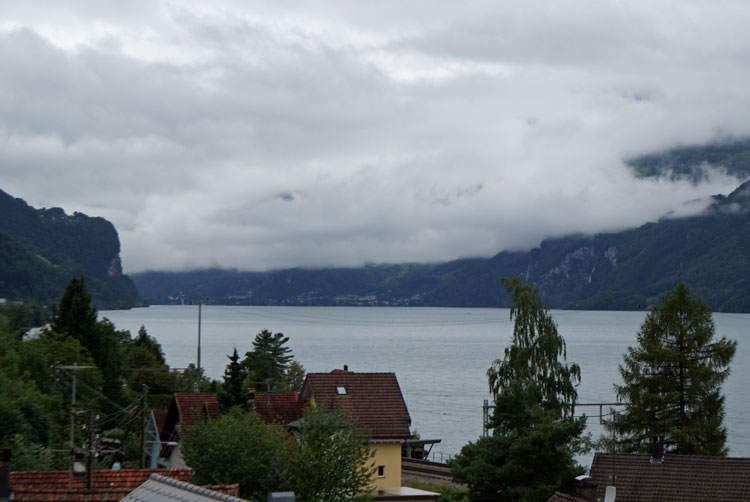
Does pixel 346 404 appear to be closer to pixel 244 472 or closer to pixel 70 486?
pixel 244 472

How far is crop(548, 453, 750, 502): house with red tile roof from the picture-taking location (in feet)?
112

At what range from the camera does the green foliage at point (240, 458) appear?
33.4 meters

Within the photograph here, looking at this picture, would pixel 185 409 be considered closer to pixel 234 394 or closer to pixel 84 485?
pixel 234 394

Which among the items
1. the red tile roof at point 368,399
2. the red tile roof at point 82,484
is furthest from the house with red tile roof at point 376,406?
Result: the red tile roof at point 82,484

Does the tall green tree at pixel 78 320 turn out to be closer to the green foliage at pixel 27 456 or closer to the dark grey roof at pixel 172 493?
the green foliage at pixel 27 456

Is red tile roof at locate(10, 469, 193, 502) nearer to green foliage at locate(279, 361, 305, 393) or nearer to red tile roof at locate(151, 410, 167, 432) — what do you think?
red tile roof at locate(151, 410, 167, 432)

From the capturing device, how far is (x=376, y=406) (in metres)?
45.3

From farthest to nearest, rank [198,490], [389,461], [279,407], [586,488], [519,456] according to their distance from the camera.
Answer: [279,407] → [389,461] → [519,456] → [586,488] → [198,490]

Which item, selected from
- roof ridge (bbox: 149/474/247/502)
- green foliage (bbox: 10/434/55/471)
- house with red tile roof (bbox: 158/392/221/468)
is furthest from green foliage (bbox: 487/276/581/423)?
roof ridge (bbox: 149/474/247/502)

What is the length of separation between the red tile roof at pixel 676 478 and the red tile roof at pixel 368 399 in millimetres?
10696

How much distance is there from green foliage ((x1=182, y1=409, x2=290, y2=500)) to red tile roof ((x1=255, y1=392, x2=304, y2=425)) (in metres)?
12.7

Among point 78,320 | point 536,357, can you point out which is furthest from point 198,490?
point 78,320

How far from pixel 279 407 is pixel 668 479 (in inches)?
872

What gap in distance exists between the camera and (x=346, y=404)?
44844mm
